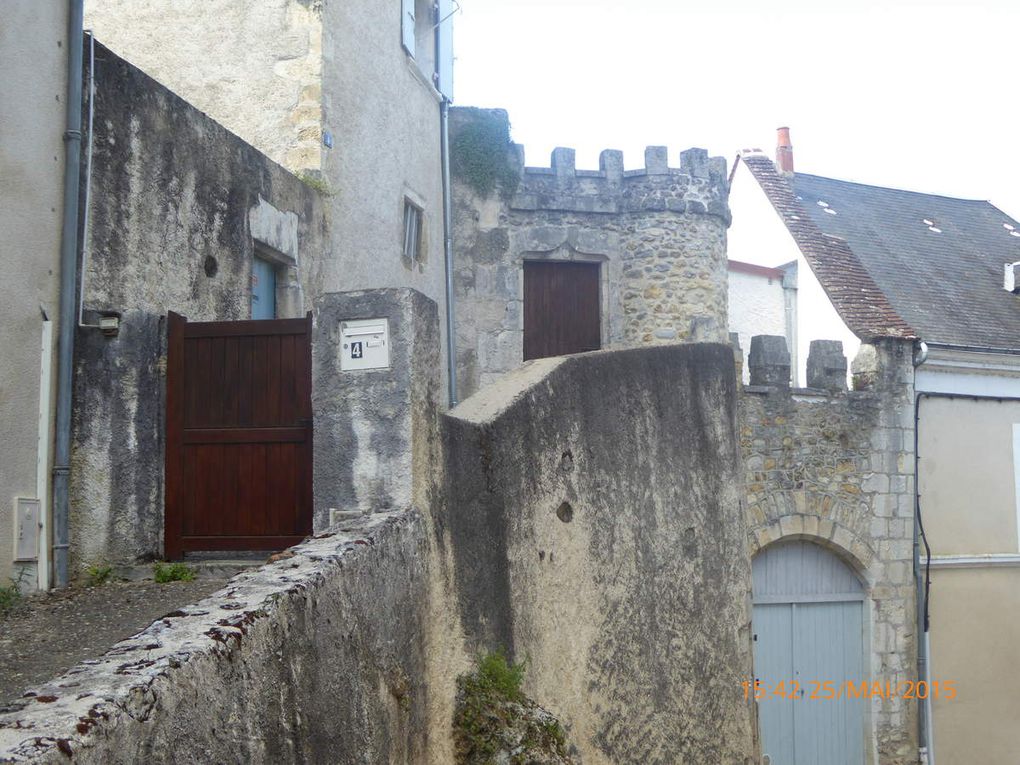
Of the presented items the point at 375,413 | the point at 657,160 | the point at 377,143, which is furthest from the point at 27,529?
the point at 657,160

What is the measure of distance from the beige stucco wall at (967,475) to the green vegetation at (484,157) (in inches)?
222

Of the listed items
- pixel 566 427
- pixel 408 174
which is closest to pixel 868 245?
pixel 408 174

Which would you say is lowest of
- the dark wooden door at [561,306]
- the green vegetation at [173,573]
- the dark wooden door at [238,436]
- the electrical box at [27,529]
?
the green vegetation at [173,573]

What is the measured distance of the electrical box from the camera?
5078 mm

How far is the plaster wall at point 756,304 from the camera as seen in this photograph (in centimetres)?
1792

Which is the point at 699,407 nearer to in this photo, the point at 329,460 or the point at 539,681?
the point at 539,681

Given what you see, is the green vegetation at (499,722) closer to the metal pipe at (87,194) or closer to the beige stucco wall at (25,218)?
the beige stucco wall at (25,218)

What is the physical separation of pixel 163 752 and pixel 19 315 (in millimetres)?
3493

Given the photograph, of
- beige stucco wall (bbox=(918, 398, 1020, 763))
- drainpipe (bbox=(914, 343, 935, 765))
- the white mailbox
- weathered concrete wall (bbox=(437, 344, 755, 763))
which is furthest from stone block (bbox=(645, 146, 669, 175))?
the white mailbox

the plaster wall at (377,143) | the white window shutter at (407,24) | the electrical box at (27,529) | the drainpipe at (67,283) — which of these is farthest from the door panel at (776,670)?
the electrical box at (27,529)

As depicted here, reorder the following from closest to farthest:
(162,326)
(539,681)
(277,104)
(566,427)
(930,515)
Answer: (539,681)
(566,427)
(162,326)
(277,104)
(930,515)

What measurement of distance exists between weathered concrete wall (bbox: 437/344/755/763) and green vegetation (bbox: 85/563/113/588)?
75.2 inches

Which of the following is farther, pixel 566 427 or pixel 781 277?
pixel 781 277

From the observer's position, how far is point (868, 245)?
1599 cm
